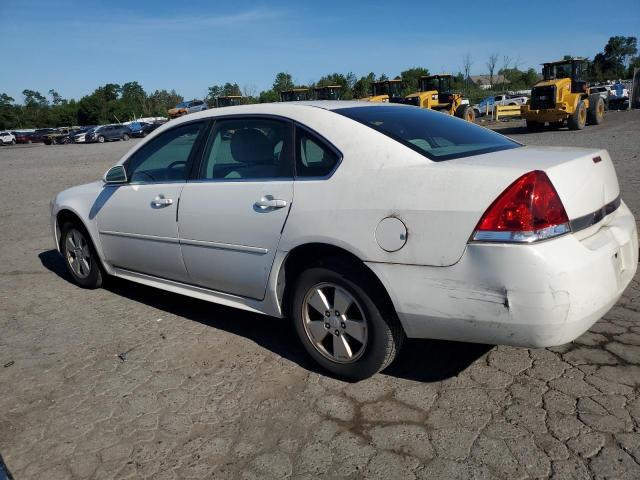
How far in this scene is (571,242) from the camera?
2410 millimetres

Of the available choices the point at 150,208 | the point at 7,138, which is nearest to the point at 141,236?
the point at 150,208

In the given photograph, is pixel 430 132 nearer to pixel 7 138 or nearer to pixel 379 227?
pixel 379 227

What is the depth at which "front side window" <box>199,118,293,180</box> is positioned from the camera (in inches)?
129

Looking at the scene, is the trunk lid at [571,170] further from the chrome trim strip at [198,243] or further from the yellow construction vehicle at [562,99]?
the yellow construction vehicle at [562,99]

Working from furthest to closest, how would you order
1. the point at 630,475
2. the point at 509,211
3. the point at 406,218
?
the point at 406,218, the point at 509,211, the point at 630,475

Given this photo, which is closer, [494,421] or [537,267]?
[537,267]

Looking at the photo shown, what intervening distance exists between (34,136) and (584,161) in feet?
219

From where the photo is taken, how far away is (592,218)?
104 inches

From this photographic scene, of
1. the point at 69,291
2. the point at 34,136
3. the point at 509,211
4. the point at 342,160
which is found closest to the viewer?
the point at 509,211

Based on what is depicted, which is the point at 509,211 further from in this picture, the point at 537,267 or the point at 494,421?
the point at 494,421

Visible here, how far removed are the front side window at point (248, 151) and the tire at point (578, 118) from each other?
63.5ft

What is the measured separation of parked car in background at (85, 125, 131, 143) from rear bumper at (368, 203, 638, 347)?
47.3 meters

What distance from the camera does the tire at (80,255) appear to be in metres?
4.83

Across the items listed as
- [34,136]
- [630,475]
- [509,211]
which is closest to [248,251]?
[509,211]
